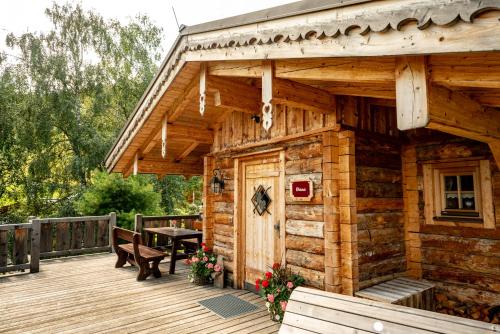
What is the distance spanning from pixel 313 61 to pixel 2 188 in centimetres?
1521

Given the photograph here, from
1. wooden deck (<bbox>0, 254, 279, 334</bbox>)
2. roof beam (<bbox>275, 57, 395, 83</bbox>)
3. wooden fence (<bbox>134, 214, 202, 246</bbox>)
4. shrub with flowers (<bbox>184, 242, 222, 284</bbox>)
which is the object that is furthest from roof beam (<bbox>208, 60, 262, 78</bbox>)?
wooden fence (<bbox>134, 214, 202, 246</bbox>)

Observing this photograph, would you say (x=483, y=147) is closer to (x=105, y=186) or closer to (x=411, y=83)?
(x=411, y=83)

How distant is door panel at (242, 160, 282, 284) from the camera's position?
195 inches

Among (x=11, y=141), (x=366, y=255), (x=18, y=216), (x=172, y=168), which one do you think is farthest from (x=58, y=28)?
(x=366, y=255)

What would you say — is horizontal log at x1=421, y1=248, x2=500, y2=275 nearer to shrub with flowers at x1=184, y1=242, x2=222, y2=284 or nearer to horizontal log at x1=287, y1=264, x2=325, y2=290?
horizontal log at x1=287, y1=264, x2=325, y2=290

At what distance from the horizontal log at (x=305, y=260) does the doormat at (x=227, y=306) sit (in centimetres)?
96

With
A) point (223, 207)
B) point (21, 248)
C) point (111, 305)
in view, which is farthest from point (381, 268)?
point (21, 248)

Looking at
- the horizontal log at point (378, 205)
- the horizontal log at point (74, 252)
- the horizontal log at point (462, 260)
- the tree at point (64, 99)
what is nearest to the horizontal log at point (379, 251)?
the horizontal log at point (462, 260)

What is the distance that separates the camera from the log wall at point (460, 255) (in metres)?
3.93

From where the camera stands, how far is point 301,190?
4.34m

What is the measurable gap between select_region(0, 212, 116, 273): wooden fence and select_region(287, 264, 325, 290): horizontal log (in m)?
6.19

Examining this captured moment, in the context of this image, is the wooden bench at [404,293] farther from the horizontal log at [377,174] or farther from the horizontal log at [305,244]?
the horizontal log at [377,174]

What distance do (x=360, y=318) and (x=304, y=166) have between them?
244 cm

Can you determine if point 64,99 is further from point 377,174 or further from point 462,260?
point 462,260
